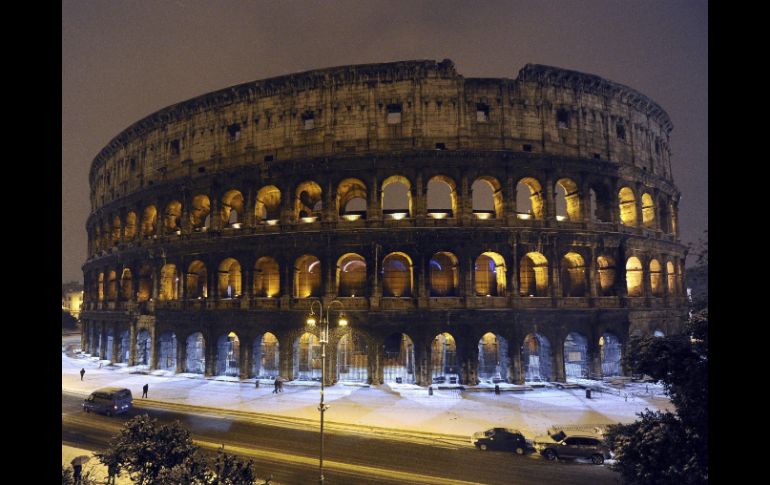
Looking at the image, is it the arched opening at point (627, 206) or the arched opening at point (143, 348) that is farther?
the arched opening at point (143, 348)

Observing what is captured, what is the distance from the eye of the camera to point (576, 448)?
14.4 m

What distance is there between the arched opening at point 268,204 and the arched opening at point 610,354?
80.0 ft

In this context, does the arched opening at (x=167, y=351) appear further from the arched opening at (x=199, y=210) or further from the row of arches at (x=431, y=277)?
the arched opening at (x=199, y=210)

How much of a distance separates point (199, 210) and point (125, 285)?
462 inches

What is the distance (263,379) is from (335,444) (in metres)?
13.2

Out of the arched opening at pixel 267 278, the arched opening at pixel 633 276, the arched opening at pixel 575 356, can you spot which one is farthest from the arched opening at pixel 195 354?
the arched opening at pixel 633 276

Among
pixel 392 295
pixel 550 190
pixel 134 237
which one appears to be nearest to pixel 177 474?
pixel 392 295

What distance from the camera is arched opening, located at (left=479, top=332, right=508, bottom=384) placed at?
85.1 feet

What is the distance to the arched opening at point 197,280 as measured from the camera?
30.1 metres

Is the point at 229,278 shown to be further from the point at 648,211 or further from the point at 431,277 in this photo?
the point at 648,211

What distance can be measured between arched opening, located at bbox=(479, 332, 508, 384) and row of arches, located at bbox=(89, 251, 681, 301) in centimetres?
309

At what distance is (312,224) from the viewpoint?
88.6 ft

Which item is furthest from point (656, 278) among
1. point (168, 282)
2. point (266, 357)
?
point (168, 282)

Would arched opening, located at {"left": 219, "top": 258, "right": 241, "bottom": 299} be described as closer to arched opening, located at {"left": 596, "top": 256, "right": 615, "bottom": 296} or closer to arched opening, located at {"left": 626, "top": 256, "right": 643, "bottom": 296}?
arched opening, located at {"left": 596, "top": 256, "right": 615, "bottom": 296}
